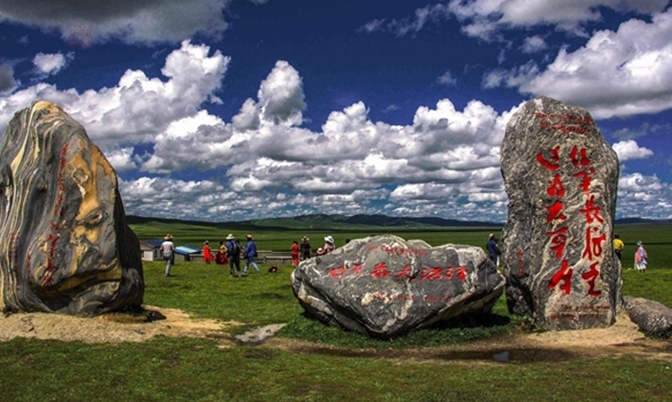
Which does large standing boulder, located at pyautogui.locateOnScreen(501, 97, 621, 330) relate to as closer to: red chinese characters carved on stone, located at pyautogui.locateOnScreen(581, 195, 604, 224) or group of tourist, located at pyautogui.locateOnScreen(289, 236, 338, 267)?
red chinese characters carved on stone, located at pyautogui.locateOnScreen(581, 195, 604, 224)

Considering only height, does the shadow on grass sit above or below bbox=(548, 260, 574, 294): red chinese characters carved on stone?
below

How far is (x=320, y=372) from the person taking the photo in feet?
42.2

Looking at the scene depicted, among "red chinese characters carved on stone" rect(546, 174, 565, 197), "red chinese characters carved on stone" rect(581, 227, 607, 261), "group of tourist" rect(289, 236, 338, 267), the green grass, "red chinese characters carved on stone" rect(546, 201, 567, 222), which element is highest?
"red chinese characters carved on stone" rect(546, 174, 565, 197)

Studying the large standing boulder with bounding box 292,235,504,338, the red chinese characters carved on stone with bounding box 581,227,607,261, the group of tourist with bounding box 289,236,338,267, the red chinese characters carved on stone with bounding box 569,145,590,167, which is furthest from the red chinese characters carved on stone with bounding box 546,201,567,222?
the group of tourist with bounding box 289,236,338,267

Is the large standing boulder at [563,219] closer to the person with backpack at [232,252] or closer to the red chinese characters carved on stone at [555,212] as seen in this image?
the red chinese characters carved on stone at [555,212]

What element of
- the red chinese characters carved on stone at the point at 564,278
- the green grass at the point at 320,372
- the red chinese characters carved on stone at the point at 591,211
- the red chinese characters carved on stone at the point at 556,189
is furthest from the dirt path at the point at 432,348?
the red chinese characters carved on stone at the point at 556,189

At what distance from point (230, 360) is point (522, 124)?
11665 mm

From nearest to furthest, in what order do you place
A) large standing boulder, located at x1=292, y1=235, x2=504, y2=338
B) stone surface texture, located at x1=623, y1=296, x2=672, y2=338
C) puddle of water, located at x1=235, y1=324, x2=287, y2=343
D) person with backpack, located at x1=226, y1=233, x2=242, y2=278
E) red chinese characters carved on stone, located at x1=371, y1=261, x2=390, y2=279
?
1. stone surface texture, located at x1=623, y1=296, x2=672, y2=338
2. large standing boulder, located at x1=292, y1=235, x2=504, y2=338
3. red chinese characters carved on stone, located at x1=371, y1=261, x2=390, y2=279
4. puddle of water, located at x1=235, y1=324, x2=287, y2=343
5. person with backpack, located at x1=226, y1=233, x2=242, y2=278

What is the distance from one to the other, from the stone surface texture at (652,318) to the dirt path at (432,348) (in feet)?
0.84

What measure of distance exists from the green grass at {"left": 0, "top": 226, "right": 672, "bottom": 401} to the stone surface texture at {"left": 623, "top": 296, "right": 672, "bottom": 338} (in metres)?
3.09

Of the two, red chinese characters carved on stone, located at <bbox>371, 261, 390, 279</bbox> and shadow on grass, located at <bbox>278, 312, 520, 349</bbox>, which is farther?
red chinese characters carved on stone, located at <bbox>371, 261, 390, 279</bbox>

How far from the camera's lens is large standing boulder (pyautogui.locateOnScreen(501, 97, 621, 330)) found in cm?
1791

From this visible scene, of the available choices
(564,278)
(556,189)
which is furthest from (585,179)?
(564,278)

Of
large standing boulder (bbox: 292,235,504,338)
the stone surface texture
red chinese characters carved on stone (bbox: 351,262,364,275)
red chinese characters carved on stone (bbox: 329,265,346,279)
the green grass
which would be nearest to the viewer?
the green grass
